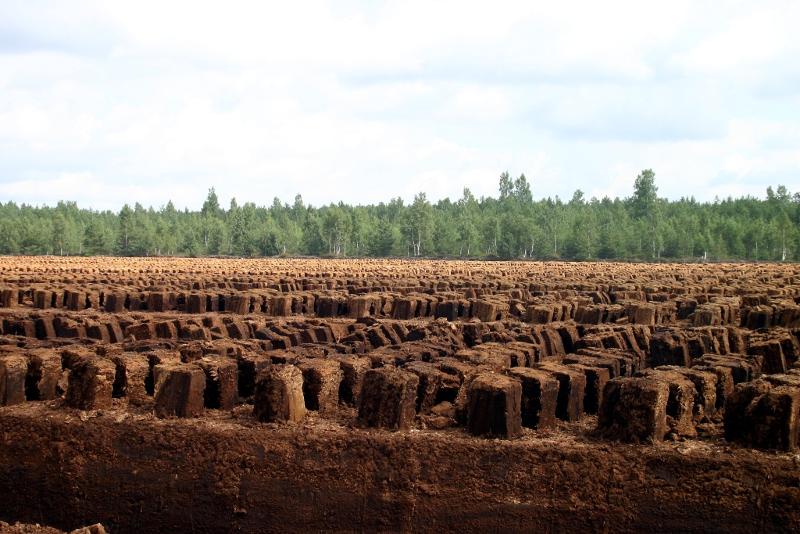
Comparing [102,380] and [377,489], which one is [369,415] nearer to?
[377,489]

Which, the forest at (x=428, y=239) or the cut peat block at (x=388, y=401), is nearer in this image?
the cut peat block at (x=388, y=401)

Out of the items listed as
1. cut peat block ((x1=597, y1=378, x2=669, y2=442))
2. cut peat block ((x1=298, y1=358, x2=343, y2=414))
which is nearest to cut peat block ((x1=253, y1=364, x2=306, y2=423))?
cut peat block ((x1=298, y1=358, x2=343, y2=414))

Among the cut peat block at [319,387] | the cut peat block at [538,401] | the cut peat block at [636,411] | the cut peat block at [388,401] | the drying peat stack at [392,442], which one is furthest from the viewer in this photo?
the cut peat block at [319,387]

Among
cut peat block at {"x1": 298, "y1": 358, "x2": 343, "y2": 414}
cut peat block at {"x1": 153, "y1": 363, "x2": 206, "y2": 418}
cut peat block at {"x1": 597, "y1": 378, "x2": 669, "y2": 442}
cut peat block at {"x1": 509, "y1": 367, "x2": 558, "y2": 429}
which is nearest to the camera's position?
cut peat block at {"x1": 597, "y1": 378, "x2": 669, "y2": 442}

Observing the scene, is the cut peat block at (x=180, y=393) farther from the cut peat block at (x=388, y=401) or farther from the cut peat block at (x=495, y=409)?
the cut peat block at (x=495, y=409)

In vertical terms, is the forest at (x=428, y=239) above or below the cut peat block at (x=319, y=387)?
above

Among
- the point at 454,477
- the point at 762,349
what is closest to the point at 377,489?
the point at 454,477

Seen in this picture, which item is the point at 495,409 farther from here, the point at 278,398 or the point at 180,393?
the point at 180,393

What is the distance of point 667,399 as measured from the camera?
23.7 ft

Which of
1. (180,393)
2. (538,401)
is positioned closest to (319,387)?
(180,393)

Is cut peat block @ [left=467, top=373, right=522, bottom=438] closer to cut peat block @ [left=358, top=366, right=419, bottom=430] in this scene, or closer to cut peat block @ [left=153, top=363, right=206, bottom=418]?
cut peat block @ [left=358, top=366, right=419, bottom=430]

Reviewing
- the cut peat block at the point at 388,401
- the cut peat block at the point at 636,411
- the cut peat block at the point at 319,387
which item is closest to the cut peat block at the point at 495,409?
the cut peat block at the point at 388,401

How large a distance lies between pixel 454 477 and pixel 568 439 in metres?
1.11

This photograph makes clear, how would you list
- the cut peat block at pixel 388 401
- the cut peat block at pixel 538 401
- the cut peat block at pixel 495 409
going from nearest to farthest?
the cut peat block at pixel 495 409 < the cut peat block at pixel 388 401 < the cut peat block at pixel 538 401
